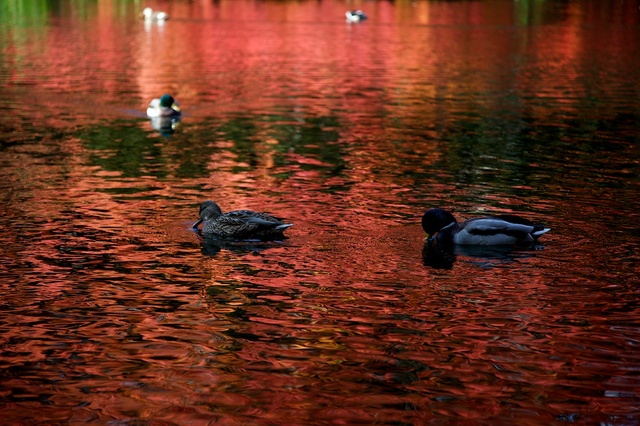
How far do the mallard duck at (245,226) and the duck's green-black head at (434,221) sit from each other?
2.48 meters

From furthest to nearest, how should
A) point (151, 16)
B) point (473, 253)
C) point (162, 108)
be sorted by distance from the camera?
1. point (151, 16)
2. point (162, 108)
3. point (473, 253)

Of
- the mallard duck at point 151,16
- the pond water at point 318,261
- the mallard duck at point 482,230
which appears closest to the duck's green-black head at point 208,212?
the pond water at point 318,261

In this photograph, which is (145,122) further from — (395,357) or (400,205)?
(395,357)

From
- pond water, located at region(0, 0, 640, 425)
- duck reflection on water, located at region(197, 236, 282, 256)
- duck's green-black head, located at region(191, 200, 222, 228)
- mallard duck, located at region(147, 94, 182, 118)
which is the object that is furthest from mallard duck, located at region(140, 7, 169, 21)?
duck reflection on water, located at region(197, 236, 282, 256)

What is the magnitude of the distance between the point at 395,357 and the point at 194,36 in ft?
224

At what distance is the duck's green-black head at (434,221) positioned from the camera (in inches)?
781

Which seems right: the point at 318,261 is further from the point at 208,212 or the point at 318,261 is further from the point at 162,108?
the point at 162,108

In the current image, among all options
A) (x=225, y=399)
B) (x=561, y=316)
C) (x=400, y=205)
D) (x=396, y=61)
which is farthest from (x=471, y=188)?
(x=396, y=61)

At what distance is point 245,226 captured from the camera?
20047 mm

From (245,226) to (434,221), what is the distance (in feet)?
11.0

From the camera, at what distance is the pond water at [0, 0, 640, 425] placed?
42.2 feet

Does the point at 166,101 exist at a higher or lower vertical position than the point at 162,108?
higher

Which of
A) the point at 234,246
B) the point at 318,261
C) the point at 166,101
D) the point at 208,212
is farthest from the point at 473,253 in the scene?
the point at 166,101

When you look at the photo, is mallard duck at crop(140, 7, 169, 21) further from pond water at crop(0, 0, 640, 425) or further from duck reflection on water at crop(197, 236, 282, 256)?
duck reflection on water at crop(197, 236, 282, 256)
